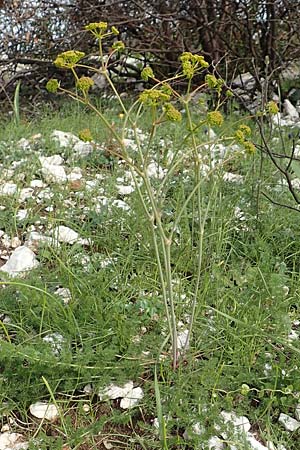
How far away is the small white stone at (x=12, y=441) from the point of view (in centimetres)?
122

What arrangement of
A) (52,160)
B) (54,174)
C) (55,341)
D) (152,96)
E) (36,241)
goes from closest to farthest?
1. (152,96)
2. (55,341)
3. (36,241)
4. (54,174)
5. (52,160)

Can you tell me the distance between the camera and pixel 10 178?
Answer: 7.57 ft

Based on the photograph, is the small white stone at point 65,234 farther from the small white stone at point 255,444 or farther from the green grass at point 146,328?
the small white stone at point 255,444

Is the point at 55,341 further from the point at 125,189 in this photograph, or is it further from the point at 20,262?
the point at 125,189

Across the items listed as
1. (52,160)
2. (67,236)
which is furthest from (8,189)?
(67,236)

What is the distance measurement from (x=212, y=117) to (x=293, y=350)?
1.89 ft

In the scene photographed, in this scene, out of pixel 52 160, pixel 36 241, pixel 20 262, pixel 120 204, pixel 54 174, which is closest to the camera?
pixel 20 262

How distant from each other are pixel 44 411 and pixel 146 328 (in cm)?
34

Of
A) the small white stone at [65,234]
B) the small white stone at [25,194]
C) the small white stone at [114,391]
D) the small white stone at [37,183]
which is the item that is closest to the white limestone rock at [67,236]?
the small white stone at [65,234]

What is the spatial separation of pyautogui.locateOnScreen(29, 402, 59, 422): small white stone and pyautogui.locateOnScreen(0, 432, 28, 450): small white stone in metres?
0.06

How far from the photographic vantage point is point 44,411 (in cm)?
128

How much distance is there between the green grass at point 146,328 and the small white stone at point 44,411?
15mm

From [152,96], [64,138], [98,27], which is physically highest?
[98,27]

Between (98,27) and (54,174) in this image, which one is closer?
(98,27)
